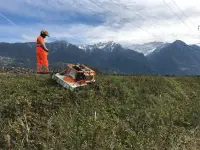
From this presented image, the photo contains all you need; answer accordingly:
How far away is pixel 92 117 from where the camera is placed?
1247 cm

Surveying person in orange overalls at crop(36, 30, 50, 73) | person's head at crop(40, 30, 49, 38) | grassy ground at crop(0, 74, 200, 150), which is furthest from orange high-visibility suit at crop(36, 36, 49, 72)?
A: grassy ground at crop(0, 74, 200, 150)

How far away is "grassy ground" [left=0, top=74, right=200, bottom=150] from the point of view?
29.1 feet

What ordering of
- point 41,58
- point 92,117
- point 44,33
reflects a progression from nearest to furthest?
1. point 92,117
2. point 41,58
3. point 44,33

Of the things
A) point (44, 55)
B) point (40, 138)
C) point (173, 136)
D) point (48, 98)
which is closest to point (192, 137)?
point (173, 136)

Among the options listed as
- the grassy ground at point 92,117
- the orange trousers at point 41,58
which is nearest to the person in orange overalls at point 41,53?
the orange trousers at point 41,58

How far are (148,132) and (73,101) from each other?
3.90 meters

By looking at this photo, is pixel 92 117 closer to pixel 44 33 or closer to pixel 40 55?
pixel 40 55

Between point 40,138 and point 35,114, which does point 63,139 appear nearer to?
point 40,138

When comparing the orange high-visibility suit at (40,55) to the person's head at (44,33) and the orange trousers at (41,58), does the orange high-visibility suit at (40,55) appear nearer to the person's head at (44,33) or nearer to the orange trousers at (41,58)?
the orange trousers at (41,58)

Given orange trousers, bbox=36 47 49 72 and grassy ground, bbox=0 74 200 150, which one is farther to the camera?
orange trousers, bbox=36 47 49 72

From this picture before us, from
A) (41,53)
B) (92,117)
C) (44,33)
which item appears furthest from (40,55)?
(92,117)

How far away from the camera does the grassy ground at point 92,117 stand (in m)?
8.88

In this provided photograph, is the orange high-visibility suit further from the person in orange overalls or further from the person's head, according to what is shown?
the person's head

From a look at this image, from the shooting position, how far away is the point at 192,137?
14352 millimetres
